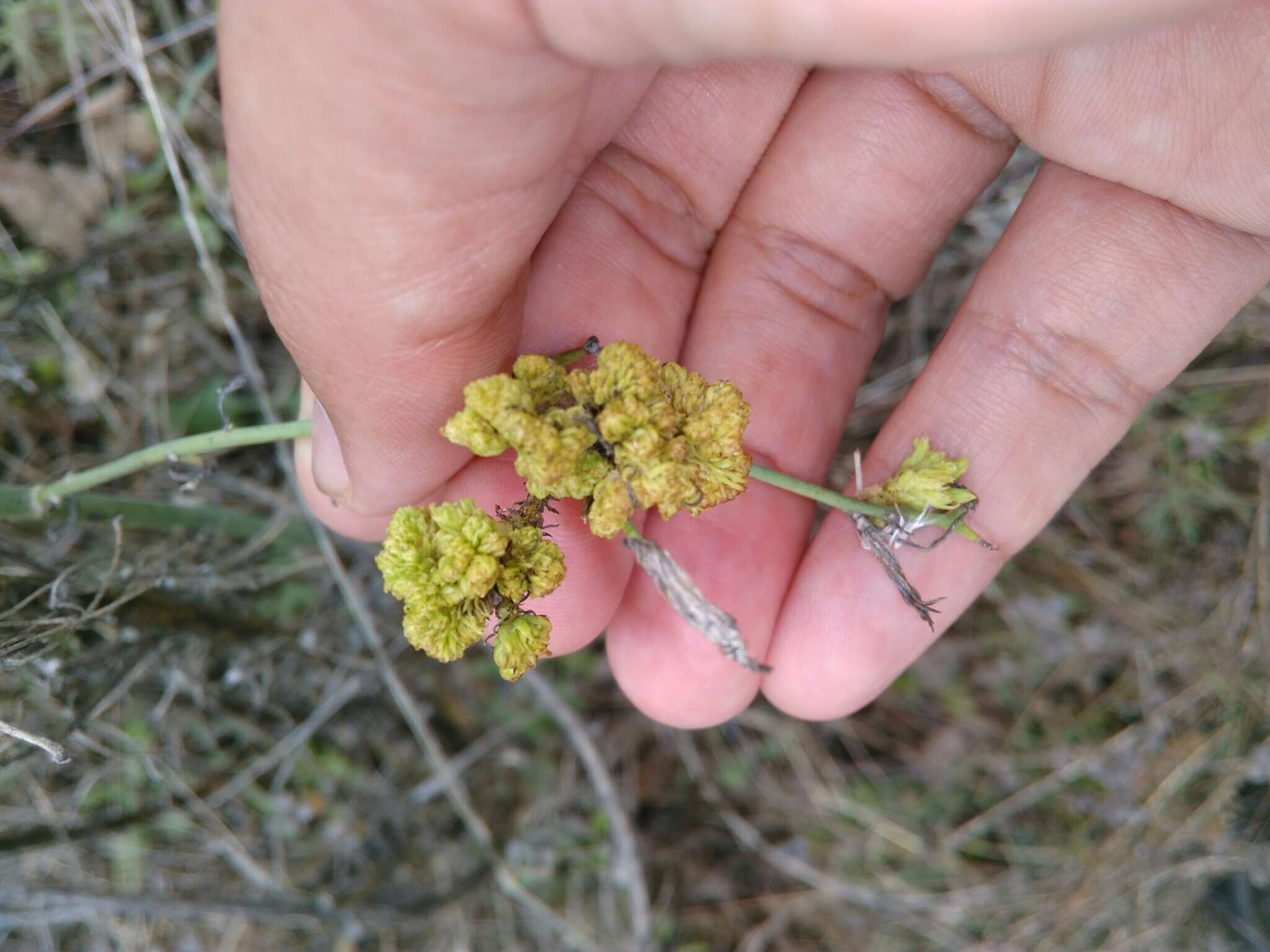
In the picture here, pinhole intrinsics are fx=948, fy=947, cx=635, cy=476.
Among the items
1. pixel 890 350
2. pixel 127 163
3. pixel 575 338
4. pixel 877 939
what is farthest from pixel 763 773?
pixel 127 163

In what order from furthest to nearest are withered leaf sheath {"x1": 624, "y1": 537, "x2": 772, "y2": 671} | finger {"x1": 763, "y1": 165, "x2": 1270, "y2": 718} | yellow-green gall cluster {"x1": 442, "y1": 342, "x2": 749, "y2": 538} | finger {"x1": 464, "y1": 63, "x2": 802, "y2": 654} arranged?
1. finger {"x1": 763, "y1": 165, "x2": 1270, "y2": 718}
2. finger {"x1": 464, "y1": 63, "x2": 802, "y2": 654}
3. withered leaf sheath {"x1": 624, "y1": 537, "x2": 772, "y2": 671}
4. yellow-green gall cluster {"x1": 442, "y1": 342, "x2": 749, "y2": 538}

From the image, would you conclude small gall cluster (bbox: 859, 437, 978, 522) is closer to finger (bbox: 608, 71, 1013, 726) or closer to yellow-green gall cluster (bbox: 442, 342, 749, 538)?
finger (bbox: 608, 71, 1013, 726)

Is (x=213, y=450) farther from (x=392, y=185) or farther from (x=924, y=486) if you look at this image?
(x=924, y=486)

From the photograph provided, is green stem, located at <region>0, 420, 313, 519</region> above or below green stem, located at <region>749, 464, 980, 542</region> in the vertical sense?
below

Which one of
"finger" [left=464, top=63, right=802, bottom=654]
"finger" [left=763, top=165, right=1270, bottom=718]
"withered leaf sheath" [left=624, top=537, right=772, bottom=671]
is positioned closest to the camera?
"withered leaf sheath" [left=624, top=537, right=772, bottom=671]

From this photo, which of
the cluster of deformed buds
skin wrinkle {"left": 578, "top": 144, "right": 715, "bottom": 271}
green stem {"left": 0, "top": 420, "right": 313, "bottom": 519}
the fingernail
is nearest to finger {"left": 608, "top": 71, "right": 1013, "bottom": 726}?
skin wrinkle {"left": 578, "top": 144, "right": 715, "bottom": 271}

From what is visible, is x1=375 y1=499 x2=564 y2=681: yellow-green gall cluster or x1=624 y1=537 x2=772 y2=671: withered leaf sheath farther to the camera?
x1=624 y1=537 x2=772 y2=671: withered leaf sheath

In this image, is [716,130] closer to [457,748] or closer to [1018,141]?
[1018,141]
